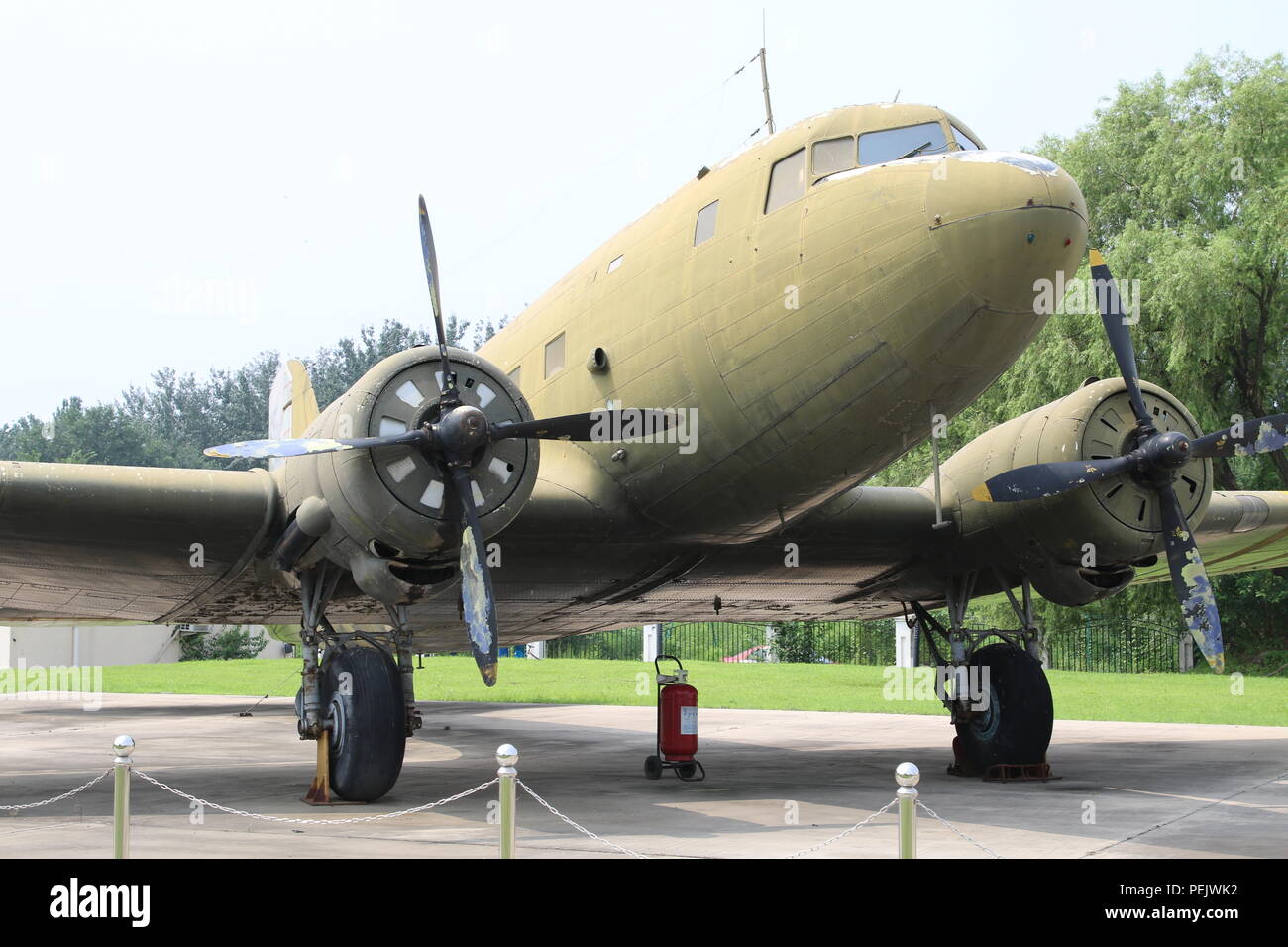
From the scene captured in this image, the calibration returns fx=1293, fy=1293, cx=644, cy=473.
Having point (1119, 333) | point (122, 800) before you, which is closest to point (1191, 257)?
point (1119, 333)

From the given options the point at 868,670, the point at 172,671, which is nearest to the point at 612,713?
the point at 868,670

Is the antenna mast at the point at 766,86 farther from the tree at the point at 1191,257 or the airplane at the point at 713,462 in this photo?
the tree at the point at 1191,257

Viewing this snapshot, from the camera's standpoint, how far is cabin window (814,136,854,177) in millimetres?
10953

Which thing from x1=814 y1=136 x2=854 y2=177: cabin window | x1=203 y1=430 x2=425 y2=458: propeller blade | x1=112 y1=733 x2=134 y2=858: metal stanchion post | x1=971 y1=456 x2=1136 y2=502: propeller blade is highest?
x1=814 y1=136 x2=854 y2=177: cabin window

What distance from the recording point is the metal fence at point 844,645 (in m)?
41.0

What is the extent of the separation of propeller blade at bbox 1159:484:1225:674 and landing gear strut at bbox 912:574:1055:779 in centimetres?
202

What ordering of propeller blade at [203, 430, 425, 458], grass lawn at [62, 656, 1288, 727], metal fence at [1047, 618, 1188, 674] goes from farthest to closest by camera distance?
1. metal fence at [1047, 618, 1188, 674]
2. grass lawn at [62, 656, 1288, 727]
3. propeller blade at [203, 430, 425, 458]

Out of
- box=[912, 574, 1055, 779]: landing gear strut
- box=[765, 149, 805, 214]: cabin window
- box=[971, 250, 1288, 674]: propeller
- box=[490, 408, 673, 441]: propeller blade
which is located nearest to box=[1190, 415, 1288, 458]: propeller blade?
box=[971, 250, 1288, 674]: propeller

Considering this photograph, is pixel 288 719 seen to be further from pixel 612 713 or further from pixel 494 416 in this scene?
pixel 494 416

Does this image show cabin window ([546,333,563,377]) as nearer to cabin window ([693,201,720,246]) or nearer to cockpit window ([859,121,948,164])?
cabin window ([693,201,720,246])

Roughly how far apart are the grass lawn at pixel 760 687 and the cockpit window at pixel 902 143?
55.9 feet

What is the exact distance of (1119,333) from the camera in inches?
531

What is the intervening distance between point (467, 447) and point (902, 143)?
4.43 meters
